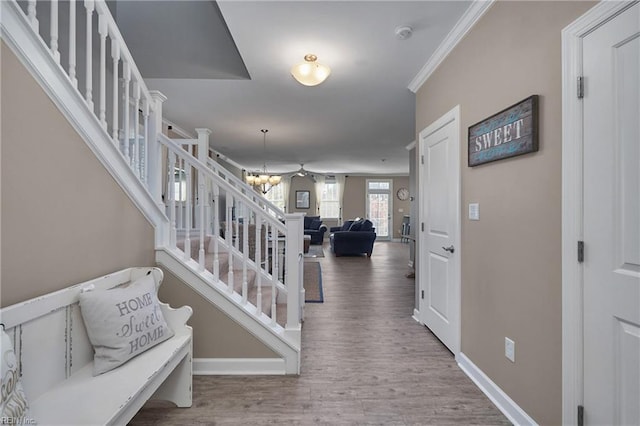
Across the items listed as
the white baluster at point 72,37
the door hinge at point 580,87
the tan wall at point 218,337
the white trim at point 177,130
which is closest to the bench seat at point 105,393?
the tan wall at point 218,337

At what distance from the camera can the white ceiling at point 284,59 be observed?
2113 mm

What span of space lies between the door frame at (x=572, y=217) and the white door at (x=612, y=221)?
0.03m

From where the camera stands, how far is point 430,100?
2.85 m

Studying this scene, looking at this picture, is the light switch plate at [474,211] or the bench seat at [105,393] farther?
the light switch plate at [474,211]

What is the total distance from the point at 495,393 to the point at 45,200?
8.74ft

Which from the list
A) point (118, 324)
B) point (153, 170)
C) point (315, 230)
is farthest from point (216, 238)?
point (315, 230)

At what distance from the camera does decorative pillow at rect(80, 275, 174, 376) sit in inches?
53.9

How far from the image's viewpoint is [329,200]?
1149 centimetres

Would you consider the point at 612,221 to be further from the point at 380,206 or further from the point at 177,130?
the point at 380,206

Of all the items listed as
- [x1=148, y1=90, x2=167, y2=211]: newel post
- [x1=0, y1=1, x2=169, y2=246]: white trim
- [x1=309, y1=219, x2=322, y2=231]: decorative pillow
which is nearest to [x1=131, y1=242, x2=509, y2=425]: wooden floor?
[x1=0, y1=1, x2=169, y2=246]: white trim

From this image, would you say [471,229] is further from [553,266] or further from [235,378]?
[235,378]

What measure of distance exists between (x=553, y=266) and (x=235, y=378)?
208 centimetres

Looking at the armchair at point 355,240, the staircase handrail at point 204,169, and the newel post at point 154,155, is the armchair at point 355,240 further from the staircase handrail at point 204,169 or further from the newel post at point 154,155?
the newel post at point 154,155

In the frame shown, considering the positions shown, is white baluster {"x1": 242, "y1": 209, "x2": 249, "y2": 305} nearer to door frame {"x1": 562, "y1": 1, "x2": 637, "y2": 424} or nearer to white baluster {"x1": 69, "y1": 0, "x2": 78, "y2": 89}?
white baluster {"x1": 69, "y1": 0, "x2": 78, "y2": 89}
